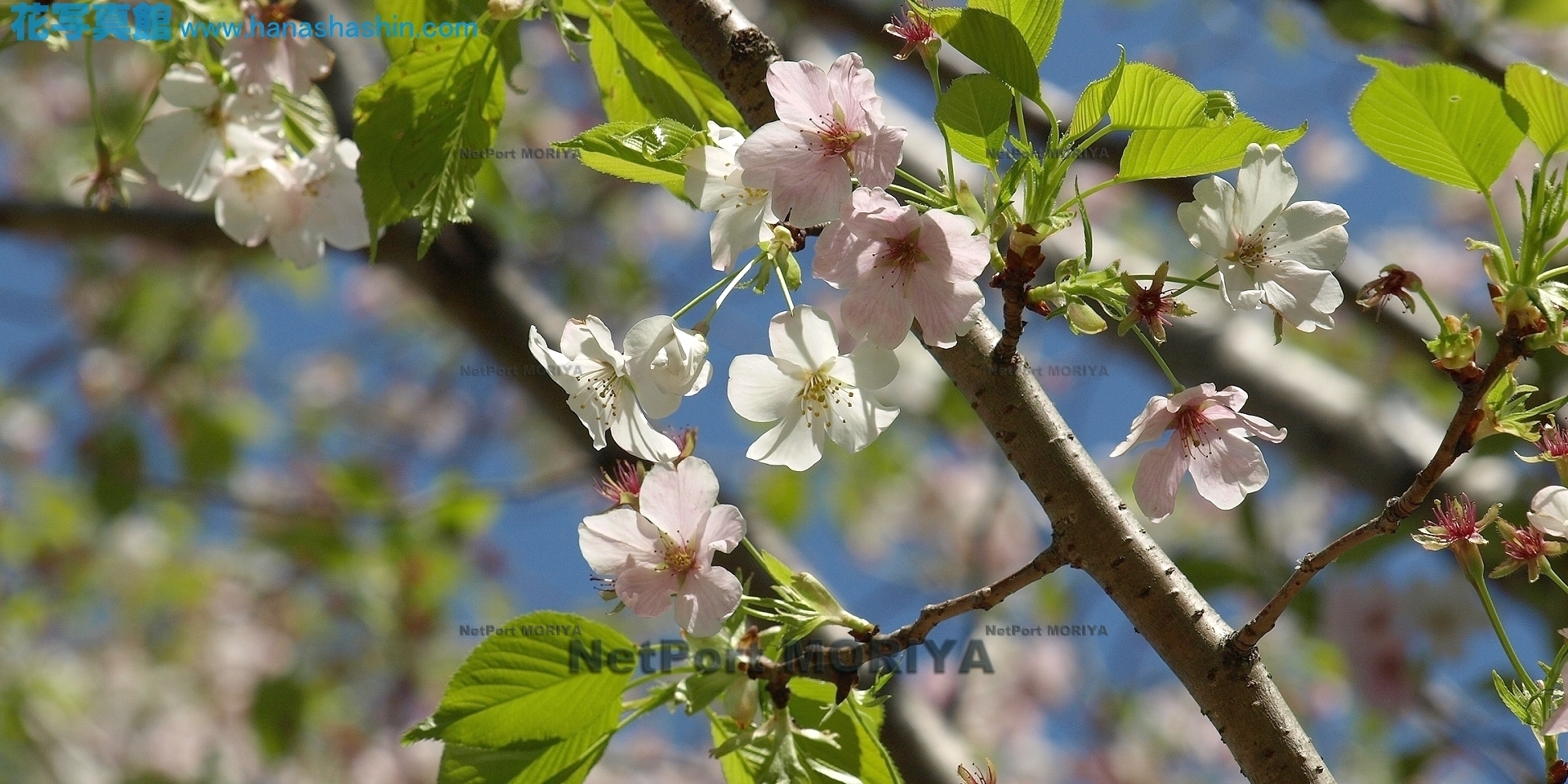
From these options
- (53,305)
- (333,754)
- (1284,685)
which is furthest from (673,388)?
(53,305)

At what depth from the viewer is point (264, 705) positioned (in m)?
3.03

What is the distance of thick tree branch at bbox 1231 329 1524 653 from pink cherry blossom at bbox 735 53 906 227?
415 millimetres

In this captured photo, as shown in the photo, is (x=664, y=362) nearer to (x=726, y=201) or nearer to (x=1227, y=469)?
(x=726, y=201)

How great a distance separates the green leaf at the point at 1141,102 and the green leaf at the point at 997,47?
0.13 ft

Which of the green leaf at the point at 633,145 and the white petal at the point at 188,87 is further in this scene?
the white petal at the point at 188,87

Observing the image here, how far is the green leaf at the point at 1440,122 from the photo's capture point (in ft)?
2.59

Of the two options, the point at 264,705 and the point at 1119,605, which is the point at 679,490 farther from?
the point at 264,705

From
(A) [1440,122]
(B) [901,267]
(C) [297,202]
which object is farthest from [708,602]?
(C) [297,202]

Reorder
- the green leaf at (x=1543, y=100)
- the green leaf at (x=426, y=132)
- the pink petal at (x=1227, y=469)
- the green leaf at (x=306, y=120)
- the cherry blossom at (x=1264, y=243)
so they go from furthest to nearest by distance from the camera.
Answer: the green leaf at (x=306, y=120) → the green leaf at (x=426, y=132) → the pink petal at (x=1227, y=469) → the cherry blossom at (x=1264, y=243) → the green leaf at (x=1543, y=100)

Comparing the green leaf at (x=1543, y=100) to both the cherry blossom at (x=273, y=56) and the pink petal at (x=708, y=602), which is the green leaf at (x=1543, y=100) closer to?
the pink petal at (x=708, y=602)

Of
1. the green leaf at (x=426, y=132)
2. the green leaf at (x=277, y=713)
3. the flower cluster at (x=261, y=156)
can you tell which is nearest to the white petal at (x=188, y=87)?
the flower cluster at (x=261, y=156)

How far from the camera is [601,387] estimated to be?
100cm

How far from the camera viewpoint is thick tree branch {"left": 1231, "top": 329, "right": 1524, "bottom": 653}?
0.80m

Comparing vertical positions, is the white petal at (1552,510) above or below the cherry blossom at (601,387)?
above
